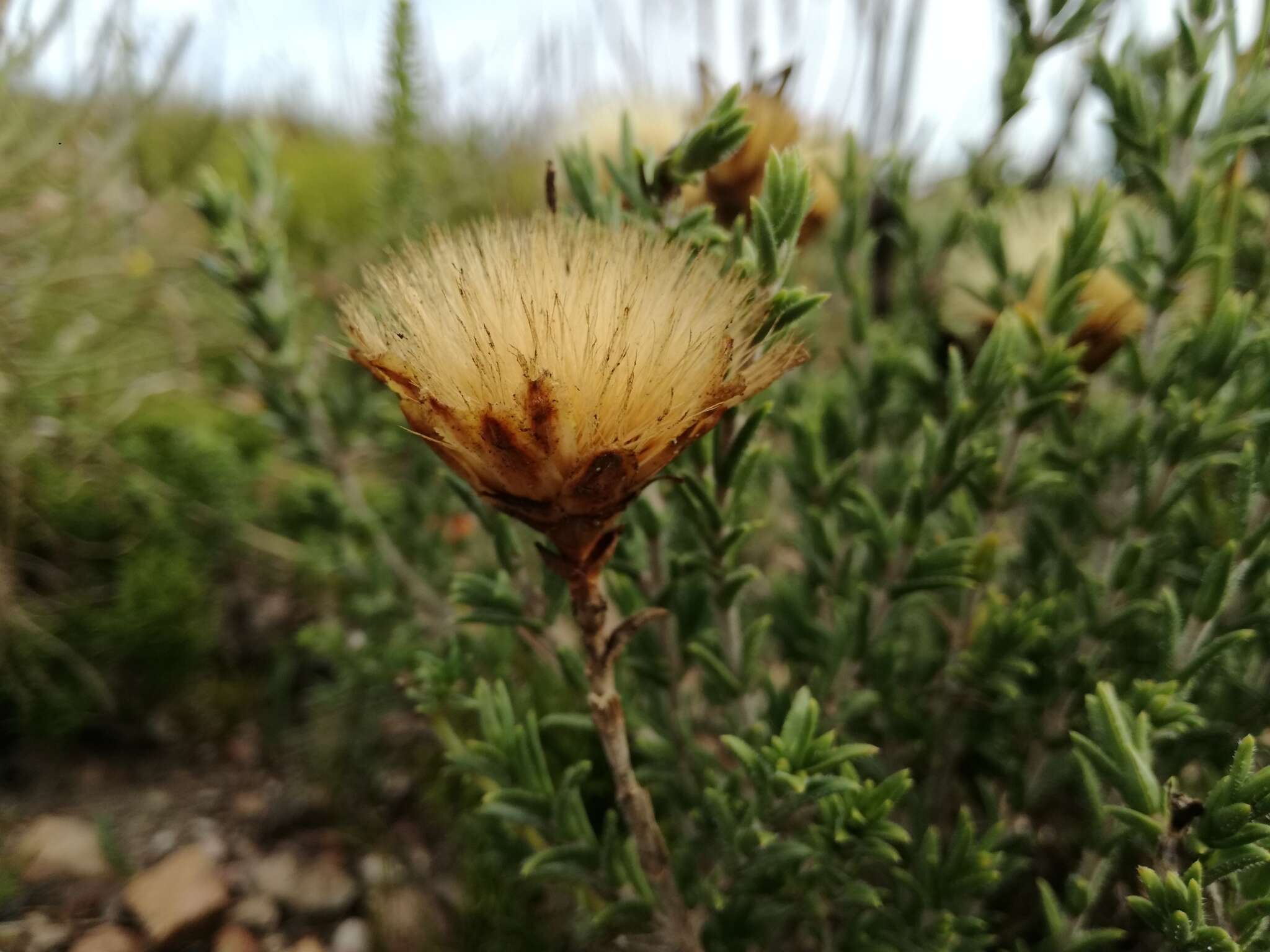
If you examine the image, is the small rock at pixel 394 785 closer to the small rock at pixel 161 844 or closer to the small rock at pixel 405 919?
the small rock at pixel 405 919

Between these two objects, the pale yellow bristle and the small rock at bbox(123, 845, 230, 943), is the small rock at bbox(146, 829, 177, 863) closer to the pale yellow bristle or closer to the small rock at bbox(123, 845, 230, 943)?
the small rock at bbox(123, 845, 230, 943)

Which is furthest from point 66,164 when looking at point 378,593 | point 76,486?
point 378,593

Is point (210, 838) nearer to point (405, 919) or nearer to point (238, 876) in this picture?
point (238, 876)

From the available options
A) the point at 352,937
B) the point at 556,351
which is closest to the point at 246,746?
the point at 352,937

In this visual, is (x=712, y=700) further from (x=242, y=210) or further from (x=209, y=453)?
(x=209, y=453)

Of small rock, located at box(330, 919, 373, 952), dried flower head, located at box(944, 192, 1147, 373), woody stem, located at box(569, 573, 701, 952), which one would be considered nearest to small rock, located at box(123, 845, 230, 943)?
small rock, located at box(330, 919, 373, 952)

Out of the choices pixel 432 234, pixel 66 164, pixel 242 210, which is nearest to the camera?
pixel 432 234

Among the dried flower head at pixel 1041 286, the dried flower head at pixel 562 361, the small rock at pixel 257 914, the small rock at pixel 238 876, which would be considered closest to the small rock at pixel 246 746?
the small rock at pixel 238 876
